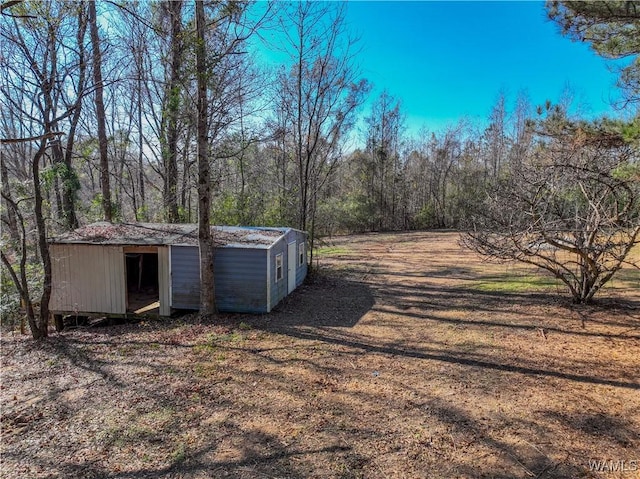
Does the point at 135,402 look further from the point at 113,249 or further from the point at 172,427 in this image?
the point at 113,249

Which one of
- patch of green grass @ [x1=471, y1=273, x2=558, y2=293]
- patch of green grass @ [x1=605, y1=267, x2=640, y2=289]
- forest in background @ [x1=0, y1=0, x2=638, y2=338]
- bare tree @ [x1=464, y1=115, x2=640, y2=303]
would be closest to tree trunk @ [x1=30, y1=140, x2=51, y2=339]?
forest in background @ [x1=0, y1=0, x2=638, y2=338]

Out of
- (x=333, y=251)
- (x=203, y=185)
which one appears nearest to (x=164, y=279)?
(x=203, y=185)

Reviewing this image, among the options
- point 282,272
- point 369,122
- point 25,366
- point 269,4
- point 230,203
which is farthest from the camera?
point 369,122

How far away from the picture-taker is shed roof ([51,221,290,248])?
8.70 metres

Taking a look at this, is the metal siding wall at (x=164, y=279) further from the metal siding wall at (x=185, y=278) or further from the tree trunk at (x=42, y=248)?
the tree trunk at (x=42, y=248)

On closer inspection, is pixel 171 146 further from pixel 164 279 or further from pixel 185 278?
pixel 185 278

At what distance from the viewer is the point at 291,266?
34.7ft

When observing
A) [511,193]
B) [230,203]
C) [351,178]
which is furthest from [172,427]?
[351,178]

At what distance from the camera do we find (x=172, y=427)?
417 cm

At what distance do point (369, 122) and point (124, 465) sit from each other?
29.2 m

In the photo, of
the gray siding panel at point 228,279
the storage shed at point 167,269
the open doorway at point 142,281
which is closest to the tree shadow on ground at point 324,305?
the storage shed at point 167,269

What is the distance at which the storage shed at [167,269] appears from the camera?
28.1ft

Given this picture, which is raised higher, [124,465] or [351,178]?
[351,178]

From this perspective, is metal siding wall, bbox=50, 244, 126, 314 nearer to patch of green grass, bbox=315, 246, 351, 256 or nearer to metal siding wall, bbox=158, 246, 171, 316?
metal siding wall, bbox=158, 246, 171, 316
